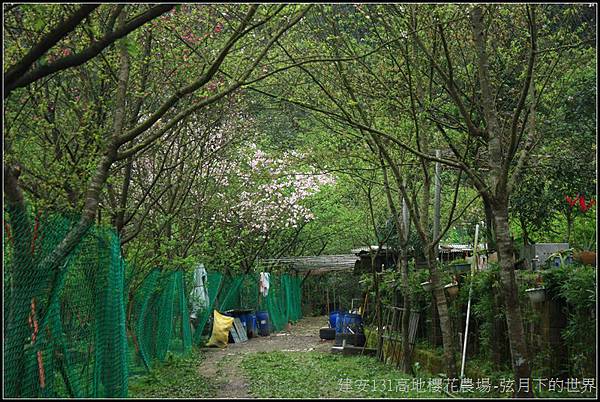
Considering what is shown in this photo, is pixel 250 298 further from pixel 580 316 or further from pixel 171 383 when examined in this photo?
pixel 580 316

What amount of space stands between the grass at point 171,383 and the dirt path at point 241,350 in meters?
0.24

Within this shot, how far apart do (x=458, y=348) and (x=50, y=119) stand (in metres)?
7.13

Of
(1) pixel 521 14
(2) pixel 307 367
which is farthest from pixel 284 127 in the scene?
(1) pixel 521 14

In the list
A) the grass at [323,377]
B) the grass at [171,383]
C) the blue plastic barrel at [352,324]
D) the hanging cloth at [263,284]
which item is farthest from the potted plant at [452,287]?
the hanging cloth at [263,284]

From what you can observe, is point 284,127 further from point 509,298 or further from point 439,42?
point 509,298

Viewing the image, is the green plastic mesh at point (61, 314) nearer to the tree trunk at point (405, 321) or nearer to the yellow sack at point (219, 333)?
the tree trunk at point (405, 321)

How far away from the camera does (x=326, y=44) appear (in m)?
9.39

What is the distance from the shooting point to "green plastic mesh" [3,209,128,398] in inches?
204

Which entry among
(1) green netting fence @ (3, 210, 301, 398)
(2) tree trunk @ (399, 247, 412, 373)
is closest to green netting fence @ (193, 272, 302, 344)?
(2) tree trunk @ (399, 247, 412, 373)

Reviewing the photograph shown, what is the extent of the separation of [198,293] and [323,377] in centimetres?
701

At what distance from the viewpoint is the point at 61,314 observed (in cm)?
672

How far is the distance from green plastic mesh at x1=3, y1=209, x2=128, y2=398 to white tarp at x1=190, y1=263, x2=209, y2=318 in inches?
396

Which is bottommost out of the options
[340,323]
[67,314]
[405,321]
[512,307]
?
[340,323]

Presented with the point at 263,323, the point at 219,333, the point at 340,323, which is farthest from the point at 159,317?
the point at 263,323
